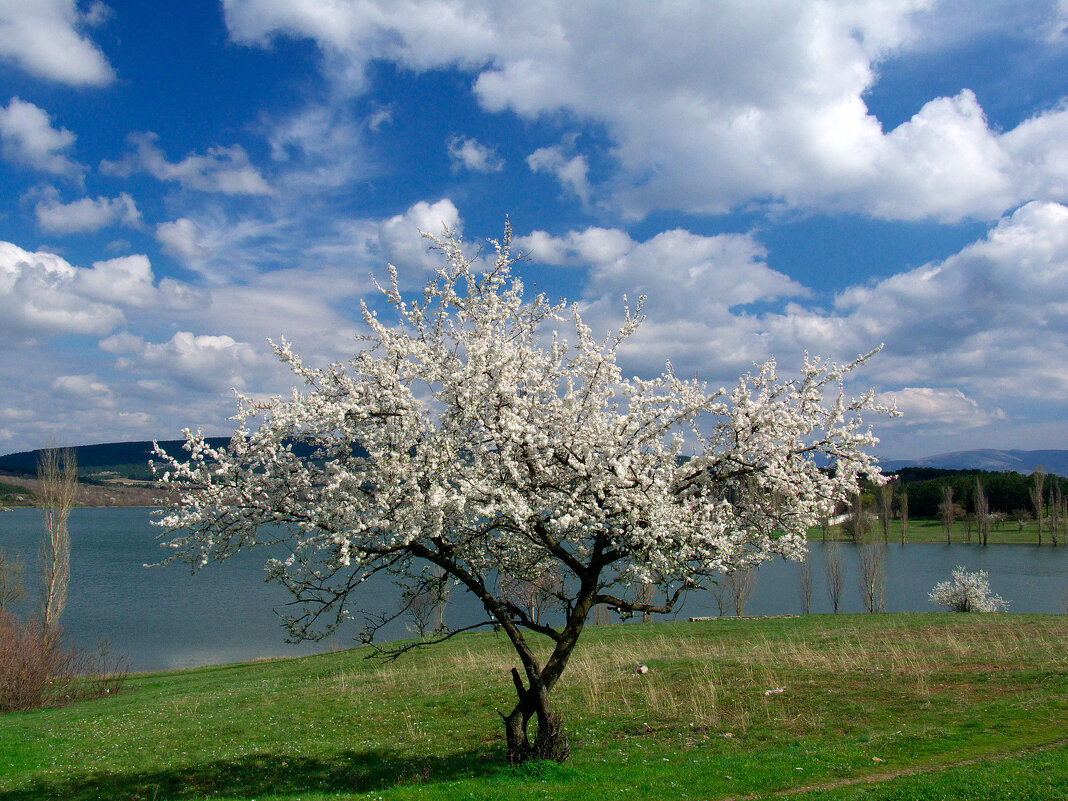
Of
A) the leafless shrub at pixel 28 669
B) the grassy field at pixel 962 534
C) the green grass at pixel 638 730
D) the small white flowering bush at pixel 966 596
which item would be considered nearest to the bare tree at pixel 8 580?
the leafless shrub at pixel 28 669

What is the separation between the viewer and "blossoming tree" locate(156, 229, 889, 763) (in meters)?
8.82

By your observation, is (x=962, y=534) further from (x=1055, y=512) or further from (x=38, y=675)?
(x=38, y=675)

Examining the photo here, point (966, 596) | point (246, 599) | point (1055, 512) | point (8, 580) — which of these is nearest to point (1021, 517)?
point (1055, 512)

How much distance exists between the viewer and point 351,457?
9.49m

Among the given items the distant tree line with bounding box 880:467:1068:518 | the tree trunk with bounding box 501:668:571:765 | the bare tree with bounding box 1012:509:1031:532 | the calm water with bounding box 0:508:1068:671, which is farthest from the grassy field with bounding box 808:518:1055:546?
the tree trunk with bounding box 501:668:571:765

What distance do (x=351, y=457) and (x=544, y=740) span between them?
559 centimetres

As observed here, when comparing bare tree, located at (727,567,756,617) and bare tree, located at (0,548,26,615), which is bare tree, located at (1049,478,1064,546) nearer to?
bare tree, located at (727,567,756,617)

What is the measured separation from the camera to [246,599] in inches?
2149

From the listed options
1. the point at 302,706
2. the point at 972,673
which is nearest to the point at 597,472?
the point at 972,673

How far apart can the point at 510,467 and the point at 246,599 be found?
2129 inches

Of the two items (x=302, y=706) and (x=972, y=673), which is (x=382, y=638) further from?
(x=972, y=673)

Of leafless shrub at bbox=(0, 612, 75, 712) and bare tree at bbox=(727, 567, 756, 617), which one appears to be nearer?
leafless shrub at bbox=(0, 612, 75, 712)

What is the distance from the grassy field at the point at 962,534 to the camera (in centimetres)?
8962

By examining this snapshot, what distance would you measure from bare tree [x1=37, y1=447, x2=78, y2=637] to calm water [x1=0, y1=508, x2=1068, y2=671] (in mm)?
5505
